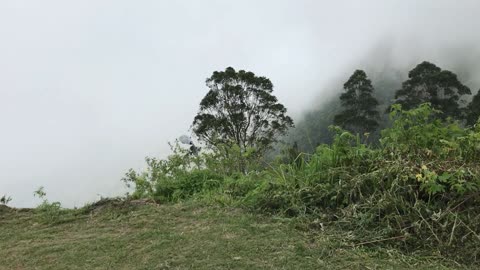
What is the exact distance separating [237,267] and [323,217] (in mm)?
852

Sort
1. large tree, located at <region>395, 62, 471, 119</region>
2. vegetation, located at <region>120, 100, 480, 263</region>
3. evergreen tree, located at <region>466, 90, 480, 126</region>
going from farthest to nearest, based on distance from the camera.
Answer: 1. large tree, located at <region>395, 62, 471, 119</region>
2. evergreen tree, located at <region>466, 90, 480, 126</region>
3. vegetation, located at <region>120, 100, 480, 263</region>

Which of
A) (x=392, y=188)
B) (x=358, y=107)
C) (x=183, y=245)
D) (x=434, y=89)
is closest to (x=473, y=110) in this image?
(x=434, y=89)

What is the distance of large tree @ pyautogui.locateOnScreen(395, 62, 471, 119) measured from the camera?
80.4 ft

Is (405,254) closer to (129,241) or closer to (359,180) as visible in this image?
(359,180)

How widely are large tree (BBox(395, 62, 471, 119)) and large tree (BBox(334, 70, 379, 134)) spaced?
8.45 feet

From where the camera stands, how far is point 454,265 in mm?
2359

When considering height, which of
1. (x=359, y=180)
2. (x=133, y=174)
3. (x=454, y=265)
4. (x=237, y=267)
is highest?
(x=133, y=174)

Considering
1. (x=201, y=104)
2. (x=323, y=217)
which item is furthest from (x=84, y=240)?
(x=201, y=104)

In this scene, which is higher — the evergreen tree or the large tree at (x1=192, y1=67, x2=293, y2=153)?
the large tree at (x1=192, y1=67, x2=293, y2=153)

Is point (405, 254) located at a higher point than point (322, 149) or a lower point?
lower

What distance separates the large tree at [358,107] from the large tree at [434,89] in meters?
2.58

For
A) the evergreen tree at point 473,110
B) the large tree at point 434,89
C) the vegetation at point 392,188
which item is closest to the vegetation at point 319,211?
the vegetation at point 392,188

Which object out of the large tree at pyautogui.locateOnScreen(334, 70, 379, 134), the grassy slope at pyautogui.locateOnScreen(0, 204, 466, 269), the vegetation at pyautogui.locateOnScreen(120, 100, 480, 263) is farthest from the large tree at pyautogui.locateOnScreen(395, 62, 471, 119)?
the grassy slope at pyautogui.locateOnScreen(0, 204, 466, 269)

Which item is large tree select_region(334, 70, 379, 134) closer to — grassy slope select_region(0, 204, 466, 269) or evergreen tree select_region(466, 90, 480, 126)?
evergreen tree select_region(466, 90, 480, 126)
